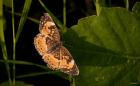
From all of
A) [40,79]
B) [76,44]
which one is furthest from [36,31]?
[76,44]

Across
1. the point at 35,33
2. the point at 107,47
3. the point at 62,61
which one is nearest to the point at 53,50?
the point at 62,61

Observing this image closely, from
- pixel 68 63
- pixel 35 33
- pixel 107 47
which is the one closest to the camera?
pixel 68 63

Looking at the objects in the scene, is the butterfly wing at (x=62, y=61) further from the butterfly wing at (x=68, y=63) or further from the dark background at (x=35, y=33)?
the dark background at (x=35, y=33)

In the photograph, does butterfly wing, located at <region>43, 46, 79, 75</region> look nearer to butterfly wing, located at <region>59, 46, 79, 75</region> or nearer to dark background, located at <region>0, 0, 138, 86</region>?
butterfly wing, located at <region>59, 46, 79, 75</region>

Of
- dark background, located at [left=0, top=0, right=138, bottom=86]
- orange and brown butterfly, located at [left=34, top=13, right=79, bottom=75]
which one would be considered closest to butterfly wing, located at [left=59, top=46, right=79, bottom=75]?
orange and brown butterfly, located at [left=34, top=13, right=79, bottom=75]

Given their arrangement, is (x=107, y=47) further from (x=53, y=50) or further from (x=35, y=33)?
(x=35, y=33)

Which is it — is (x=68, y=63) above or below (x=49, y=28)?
below

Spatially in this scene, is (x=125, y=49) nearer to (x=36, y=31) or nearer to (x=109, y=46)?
(x=109, y=46)
